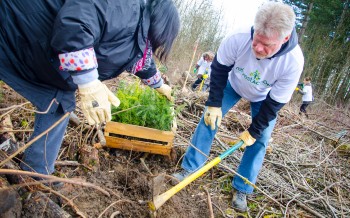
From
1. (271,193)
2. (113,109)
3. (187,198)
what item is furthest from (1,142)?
(271,193)

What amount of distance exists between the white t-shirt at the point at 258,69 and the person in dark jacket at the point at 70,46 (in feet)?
2.75

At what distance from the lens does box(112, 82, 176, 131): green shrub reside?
2.51 meters

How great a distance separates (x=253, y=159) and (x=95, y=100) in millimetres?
1726

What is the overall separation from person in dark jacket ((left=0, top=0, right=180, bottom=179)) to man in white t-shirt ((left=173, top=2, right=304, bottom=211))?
2.44 feet

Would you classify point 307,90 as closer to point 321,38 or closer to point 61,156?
point 321,38

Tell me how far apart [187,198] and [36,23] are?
5.72ft

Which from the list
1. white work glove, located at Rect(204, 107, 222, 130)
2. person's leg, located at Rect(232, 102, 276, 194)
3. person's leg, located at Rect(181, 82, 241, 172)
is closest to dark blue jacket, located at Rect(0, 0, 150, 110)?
white work glove, located at Rect(204, 107, 222, 130)

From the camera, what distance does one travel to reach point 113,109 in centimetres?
256

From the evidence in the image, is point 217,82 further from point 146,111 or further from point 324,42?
point 324,42

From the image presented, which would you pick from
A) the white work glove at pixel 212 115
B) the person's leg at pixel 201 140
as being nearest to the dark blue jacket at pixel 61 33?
the white work glove at pixel 212 115

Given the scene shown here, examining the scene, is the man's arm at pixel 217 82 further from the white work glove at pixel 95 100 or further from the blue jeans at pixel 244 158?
the white work glove at pixel 95 100

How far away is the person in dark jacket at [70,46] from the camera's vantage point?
1179 mm

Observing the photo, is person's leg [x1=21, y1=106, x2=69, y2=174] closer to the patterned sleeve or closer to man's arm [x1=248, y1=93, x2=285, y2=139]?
the patterned sleeve

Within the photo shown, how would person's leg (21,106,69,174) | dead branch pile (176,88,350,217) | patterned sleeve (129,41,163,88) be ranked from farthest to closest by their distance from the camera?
dead branch pile (176,88,350,217) → patterned sleeve (129,41,163,88) → person's leg (21,106,69,174)
